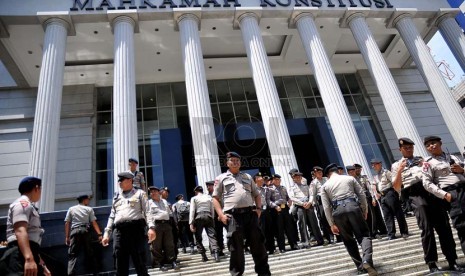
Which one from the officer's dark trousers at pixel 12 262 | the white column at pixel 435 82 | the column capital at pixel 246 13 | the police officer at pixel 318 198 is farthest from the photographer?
the column capital at pixel 246 13

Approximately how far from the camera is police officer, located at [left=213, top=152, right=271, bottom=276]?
4.04 metres

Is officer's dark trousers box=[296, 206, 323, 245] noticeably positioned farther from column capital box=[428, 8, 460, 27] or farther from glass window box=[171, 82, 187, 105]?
column capital box=[428, 8, 460, 27]

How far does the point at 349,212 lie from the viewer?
177 inches

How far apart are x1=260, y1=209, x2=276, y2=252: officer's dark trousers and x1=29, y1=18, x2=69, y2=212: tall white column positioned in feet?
25.2

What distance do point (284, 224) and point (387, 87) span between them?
33.4 ft

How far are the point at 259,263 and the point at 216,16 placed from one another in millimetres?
13598

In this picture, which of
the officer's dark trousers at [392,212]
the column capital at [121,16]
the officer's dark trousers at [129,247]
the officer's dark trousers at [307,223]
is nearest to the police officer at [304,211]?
the officer's dark trousers at [307,223]

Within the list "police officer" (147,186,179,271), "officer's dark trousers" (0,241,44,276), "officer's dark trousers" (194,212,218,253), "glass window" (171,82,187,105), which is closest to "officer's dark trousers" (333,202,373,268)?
"officer's dark trousers" (194,212,218,253)

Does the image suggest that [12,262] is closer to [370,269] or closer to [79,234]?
[79,234]

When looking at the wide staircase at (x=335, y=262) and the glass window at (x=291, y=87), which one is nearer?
the wide staircase at (x=335, y=262)

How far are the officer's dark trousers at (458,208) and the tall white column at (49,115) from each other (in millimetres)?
11356

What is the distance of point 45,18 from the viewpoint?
13.8 m

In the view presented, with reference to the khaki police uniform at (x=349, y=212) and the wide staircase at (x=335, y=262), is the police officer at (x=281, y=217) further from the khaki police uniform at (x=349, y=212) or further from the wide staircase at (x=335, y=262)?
the khaki police uniform at (x=349, y=212)

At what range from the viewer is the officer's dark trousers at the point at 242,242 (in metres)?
4.00
